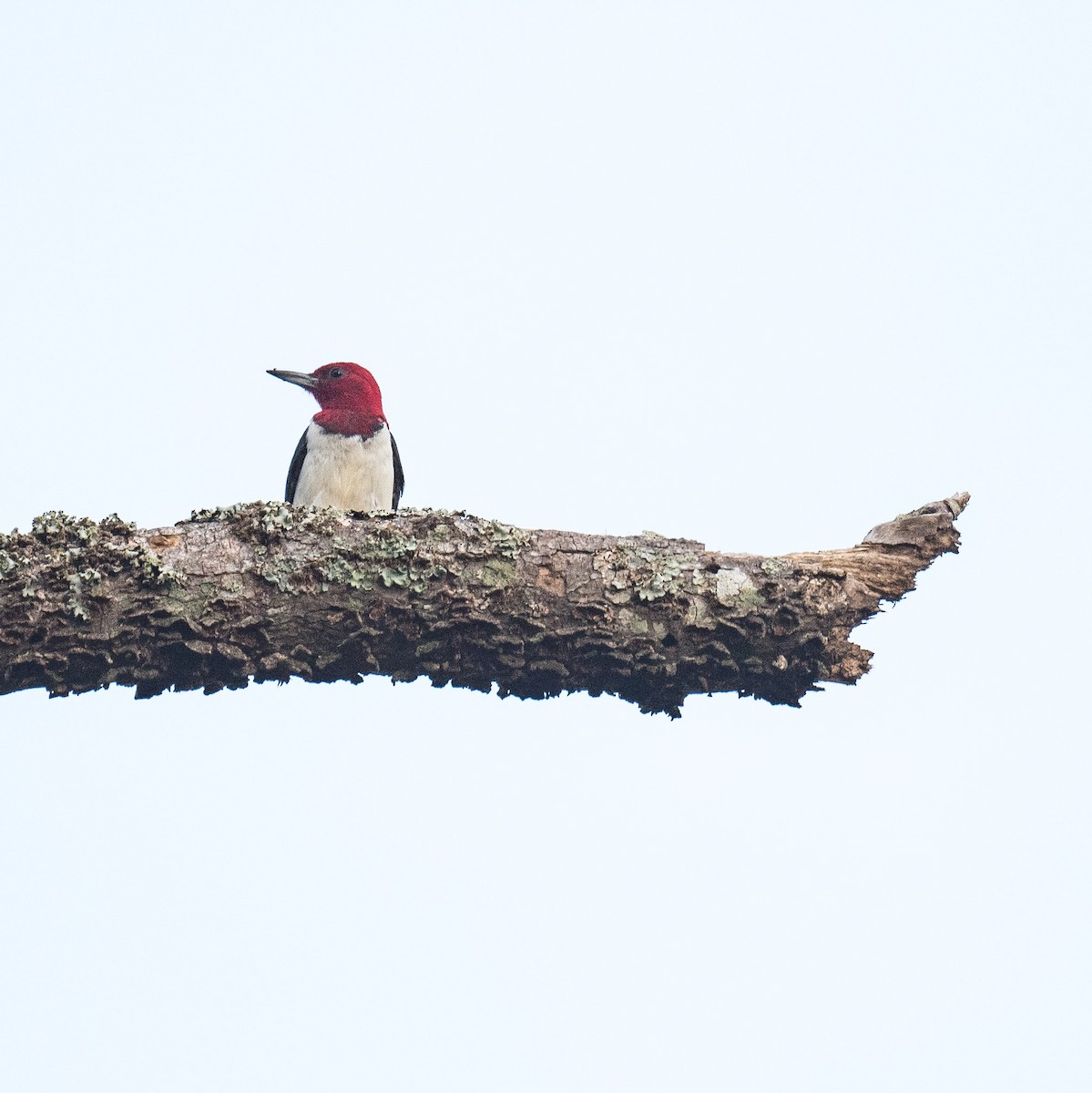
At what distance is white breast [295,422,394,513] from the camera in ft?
26.9

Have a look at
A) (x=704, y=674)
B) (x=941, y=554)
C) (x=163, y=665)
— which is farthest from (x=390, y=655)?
(x=941, y=554)

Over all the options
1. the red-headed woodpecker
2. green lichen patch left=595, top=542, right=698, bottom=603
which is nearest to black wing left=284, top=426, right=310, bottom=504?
the red-headed woodpecker

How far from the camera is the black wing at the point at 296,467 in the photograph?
27.9ft

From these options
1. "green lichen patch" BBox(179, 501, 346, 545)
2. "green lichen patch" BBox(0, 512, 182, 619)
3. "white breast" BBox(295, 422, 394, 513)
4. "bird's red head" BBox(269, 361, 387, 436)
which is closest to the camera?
"green lichen patch" BBox(0, 512, 182, 619)

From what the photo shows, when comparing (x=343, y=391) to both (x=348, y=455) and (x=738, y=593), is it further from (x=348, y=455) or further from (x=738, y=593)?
(x=738, y=593)

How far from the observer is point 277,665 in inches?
153

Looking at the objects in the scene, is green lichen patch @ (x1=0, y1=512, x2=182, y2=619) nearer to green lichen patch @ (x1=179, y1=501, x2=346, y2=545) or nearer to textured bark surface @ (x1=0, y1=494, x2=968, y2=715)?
Answer: textured bark surface @ (x1=0, y1=494, x2=968, y2=715)

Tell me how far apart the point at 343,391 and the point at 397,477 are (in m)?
0.65

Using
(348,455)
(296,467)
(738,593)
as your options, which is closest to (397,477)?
(348,455)

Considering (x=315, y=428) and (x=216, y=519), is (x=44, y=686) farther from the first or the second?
(x=315, y=428)

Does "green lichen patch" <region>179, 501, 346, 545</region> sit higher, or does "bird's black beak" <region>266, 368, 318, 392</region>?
"bird's black beak" <region>266, 368, 318, 392</region>

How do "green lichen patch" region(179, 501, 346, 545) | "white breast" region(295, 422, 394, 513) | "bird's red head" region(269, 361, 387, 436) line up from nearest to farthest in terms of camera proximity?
"green lichen patch" region(179, 501, 346, 545) < "white breast" region(295, 422, 394, 513) < "bird's red head" region(269, 361, 387, 436)

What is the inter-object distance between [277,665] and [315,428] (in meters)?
4.74

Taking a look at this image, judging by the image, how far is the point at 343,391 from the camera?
8758 millimetres
